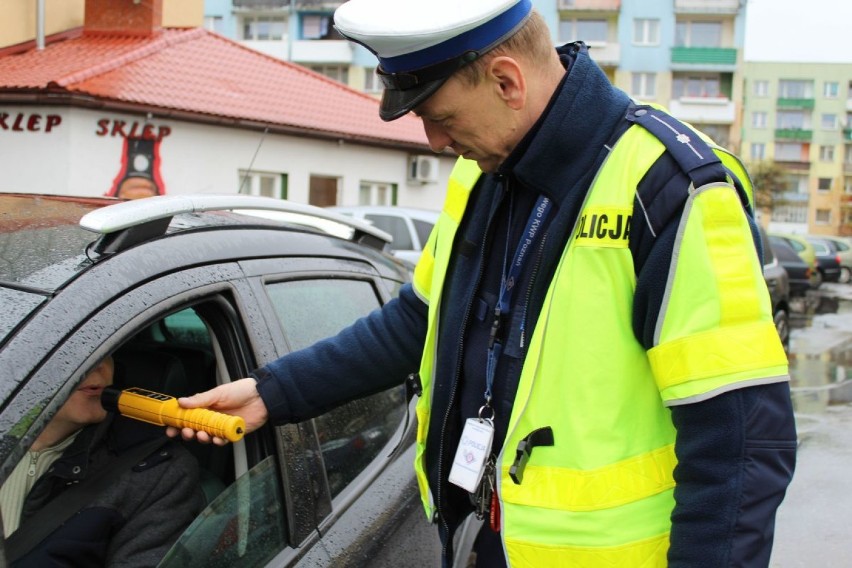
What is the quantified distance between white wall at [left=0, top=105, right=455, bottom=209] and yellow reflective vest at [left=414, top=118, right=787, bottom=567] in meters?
8.99

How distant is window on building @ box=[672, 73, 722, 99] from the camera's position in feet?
152

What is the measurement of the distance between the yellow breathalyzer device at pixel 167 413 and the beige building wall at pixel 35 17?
47.7 feet

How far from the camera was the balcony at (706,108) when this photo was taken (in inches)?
1783

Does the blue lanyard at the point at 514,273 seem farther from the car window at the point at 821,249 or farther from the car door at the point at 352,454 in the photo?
the car window at the point at 821,249

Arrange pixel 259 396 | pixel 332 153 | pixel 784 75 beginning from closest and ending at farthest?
pixel 259 396 < pixel 332 153 < pixel 784 75

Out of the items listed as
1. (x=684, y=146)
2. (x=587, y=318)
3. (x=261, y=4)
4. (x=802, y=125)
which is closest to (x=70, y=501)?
(x=587, y=318)

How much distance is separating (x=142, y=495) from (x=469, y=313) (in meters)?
0.90

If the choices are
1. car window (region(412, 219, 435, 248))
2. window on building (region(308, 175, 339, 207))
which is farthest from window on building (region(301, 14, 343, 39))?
car window (region(412, 219, 435, 248))

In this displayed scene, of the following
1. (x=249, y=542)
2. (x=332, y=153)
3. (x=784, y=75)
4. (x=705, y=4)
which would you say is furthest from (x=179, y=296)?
(x=784, y=75)

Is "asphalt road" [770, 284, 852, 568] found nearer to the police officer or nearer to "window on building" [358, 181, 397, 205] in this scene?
the police officer

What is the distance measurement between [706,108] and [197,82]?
119 ft

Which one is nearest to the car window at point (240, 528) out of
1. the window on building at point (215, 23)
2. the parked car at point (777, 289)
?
the parked car at point (777, 289)

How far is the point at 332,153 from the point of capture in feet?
54.4

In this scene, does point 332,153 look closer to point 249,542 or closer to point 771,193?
point 249,542
